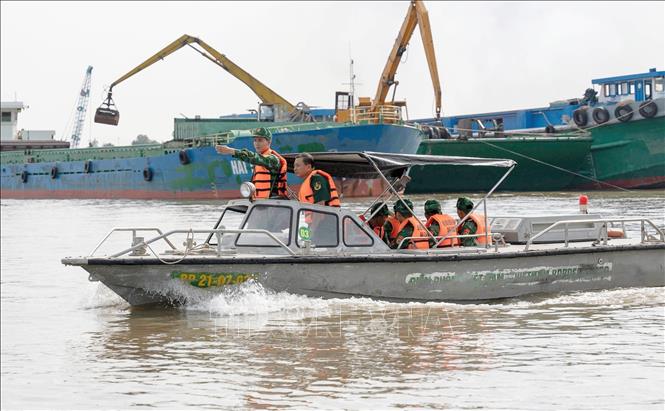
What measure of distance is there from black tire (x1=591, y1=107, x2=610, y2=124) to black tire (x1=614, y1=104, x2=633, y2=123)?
53cm

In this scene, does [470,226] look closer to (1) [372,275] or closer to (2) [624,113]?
(1) [372,275]

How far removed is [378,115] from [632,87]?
1206 cm

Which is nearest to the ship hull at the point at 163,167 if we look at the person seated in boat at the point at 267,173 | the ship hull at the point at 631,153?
the ship hull at the point at 631,153

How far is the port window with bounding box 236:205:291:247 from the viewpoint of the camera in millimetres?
14336

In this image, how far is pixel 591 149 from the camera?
5359 cm

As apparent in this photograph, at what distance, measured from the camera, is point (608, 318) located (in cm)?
1392

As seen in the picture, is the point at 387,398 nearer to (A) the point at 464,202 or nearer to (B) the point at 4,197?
(A) the point at 464,202

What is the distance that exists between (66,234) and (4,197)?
3986cm

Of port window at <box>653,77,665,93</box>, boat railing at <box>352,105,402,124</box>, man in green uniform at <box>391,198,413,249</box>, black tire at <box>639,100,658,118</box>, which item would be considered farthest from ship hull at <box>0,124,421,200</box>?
man in green uniform at <box>391,198,413,249</box>

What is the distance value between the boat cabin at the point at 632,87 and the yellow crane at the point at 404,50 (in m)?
7.85

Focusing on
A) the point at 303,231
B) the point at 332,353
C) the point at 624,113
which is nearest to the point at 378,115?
the point at 624,113

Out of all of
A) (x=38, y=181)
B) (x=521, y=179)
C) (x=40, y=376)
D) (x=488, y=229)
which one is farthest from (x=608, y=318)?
(x=38, y=181)

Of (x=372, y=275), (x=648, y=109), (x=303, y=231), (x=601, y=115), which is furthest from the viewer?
(x=601, y=115)

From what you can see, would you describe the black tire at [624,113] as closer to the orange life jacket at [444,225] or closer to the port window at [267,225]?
the orange life jacket at [444,225]
